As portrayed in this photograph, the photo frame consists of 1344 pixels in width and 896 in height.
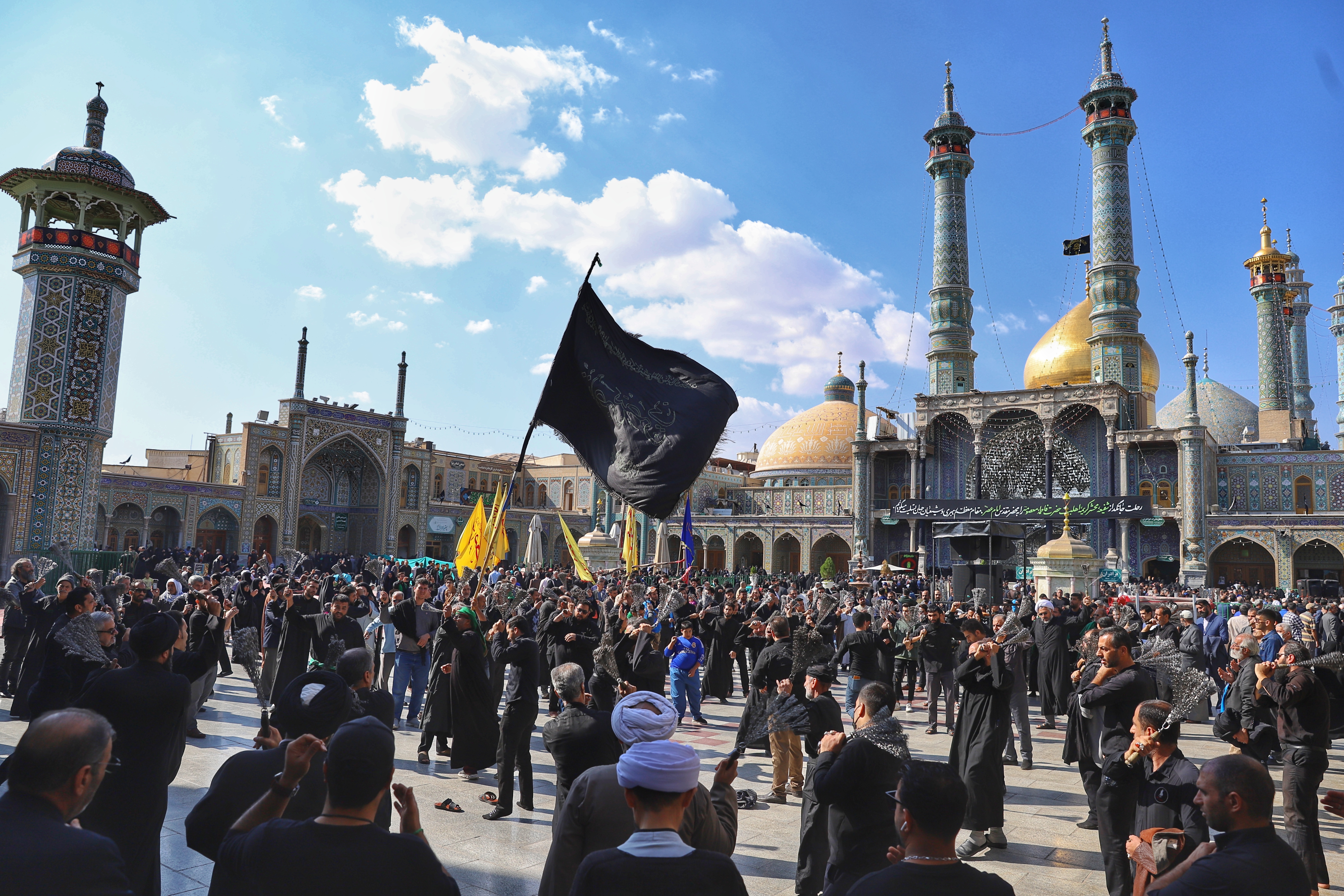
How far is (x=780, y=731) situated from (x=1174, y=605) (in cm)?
1455

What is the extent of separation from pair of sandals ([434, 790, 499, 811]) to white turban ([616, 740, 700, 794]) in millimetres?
3835

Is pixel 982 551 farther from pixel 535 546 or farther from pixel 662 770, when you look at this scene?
pixel 662 770

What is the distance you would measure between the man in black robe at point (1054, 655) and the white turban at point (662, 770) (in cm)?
750

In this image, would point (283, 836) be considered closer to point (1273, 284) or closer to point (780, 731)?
point (780, 731)

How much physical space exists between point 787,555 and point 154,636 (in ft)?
138

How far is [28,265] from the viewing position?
2072cm

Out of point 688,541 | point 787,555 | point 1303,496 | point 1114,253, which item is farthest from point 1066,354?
point 688,541

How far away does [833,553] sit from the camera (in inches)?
1715

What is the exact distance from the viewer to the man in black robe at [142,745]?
11.2ft

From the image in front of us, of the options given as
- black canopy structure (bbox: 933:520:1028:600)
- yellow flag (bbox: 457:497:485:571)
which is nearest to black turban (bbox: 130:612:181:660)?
yellow flag (bbox: 457:497:485:571)

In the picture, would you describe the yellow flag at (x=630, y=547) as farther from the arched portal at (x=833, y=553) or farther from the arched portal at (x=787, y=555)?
the arched portal at (x=787, y=555)

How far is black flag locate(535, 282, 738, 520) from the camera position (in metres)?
6.66

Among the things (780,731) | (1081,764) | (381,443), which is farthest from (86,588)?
(381,443)

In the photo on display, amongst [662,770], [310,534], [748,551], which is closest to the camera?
[662,770]
